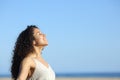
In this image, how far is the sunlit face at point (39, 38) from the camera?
4902 millimetres

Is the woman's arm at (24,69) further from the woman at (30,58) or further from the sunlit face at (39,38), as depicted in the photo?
the sunlit face at (39,38)

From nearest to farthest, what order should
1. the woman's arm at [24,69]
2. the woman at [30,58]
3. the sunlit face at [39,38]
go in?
the woman's arm at [24,69]
the woman at [30,58]
the sunlit face at [39,38]

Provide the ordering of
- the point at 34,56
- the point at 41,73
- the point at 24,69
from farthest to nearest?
1. the point at 34,56
2. the point at 41,73
3. the point at 24,69

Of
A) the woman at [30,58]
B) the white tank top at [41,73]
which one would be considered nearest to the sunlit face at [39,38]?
the woman at [30,58]

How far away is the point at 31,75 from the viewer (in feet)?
15.8

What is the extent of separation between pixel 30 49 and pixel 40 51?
14 centimetres

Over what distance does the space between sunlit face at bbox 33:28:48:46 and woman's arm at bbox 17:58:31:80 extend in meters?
0.25

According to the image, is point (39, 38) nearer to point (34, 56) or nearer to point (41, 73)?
point (34, 56)

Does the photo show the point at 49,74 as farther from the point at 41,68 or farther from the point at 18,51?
the point at 18,51

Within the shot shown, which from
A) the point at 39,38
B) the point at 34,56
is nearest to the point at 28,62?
the point at 34,56

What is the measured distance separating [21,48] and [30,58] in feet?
0.71

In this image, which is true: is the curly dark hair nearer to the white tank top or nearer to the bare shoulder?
the bare shoulder

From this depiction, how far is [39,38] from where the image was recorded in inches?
195

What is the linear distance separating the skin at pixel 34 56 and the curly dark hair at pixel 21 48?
5 cm
